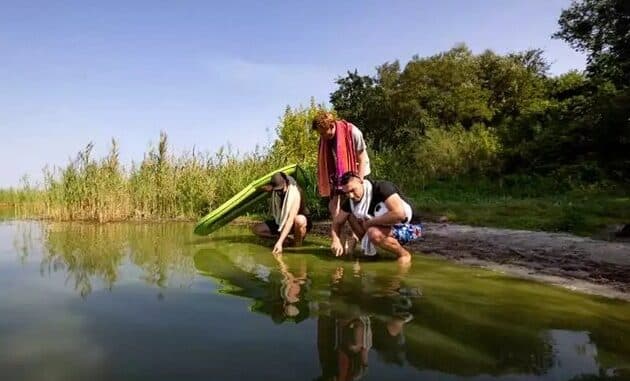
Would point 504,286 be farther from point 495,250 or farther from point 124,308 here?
point 124,308

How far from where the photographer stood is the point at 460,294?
3703mm

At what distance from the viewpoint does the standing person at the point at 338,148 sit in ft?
17.9

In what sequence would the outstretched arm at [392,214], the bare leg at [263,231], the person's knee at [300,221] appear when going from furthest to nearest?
the bare leg at [263,231] → the person's knee at [300,221] → the outstretched arm at [392,214]

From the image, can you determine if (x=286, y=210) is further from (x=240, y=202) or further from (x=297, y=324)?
(x=297, y=324)

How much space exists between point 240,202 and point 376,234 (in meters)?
2.99

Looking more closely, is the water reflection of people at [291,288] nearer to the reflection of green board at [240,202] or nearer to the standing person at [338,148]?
the standing person at [338,148]

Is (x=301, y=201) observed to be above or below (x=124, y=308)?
above

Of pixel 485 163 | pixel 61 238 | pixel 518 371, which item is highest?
pixel 485 163

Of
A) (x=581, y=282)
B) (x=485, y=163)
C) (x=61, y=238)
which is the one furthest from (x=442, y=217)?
(x=485, y=163)

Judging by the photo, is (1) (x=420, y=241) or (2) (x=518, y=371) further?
(1) (x=420, y=241)

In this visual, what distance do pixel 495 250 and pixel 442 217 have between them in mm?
3665

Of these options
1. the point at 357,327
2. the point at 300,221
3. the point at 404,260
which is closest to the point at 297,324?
the point at 357,327

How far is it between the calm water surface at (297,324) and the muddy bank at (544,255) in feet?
1.19

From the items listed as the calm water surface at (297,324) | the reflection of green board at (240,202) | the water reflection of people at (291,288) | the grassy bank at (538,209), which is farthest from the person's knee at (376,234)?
the grassy bank at (538,209)
